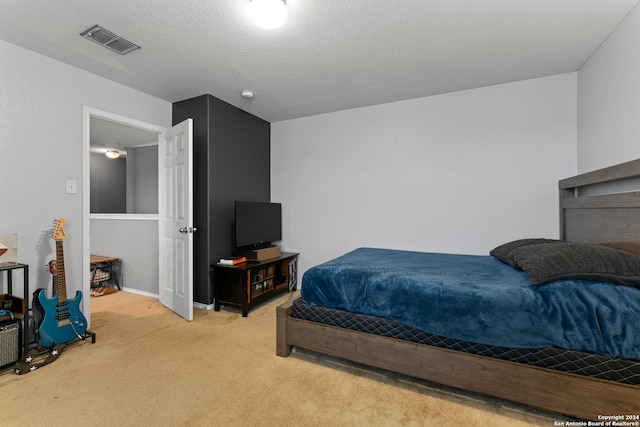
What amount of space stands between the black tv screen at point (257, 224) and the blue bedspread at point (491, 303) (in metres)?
1.38

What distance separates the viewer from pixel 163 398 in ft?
5.69

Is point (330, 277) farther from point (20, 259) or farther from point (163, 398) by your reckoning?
point (20, 259)

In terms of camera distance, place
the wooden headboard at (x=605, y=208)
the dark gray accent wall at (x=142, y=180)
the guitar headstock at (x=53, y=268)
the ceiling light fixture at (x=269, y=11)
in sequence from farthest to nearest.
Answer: the dark gray accent wall at (x=142, y=180)
the guitar headstock at (x=53, y=268)
the wooden headboard at (x=605, y=208)
the ceiling light fixture at (x=269, y=11)

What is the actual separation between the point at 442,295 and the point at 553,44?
2.18 metres

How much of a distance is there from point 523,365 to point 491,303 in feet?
1.15

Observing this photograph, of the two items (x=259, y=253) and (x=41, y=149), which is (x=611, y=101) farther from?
(x=41, y=149)

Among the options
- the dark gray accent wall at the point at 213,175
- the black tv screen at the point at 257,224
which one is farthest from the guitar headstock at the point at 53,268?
the black tv screen at the point at 257,224

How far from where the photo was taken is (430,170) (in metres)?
3.31

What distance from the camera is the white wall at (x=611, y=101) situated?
190 cm

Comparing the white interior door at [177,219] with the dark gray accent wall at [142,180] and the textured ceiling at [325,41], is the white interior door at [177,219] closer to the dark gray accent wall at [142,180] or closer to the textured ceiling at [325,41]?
the textured ceiling at [325,41]

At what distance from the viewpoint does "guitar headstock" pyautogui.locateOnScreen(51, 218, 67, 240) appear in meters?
2.34

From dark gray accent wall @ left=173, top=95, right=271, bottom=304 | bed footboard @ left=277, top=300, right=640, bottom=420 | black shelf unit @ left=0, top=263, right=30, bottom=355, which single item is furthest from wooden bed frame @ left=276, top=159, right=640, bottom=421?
black shelf unit @ left=0, top=263, right=30, bottom=355

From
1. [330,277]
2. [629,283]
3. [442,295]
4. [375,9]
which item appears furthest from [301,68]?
[629,283]

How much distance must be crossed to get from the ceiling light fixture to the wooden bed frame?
196 centimetres
